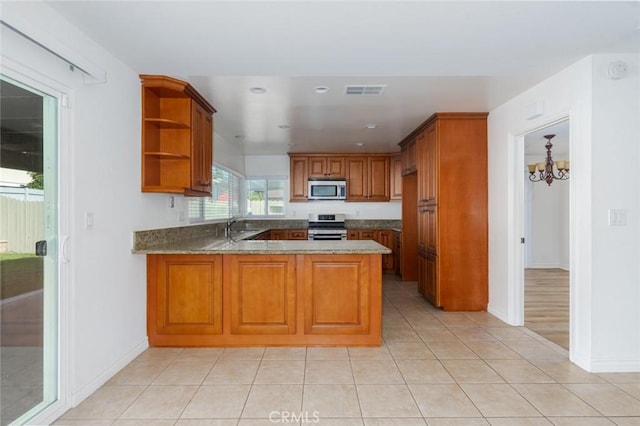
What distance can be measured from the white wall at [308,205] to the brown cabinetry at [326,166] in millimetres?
563

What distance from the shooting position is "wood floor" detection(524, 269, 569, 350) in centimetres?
360

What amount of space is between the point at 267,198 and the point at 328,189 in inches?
51.1

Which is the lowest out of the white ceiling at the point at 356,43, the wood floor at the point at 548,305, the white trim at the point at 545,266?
the wood floor at the point at 548,305

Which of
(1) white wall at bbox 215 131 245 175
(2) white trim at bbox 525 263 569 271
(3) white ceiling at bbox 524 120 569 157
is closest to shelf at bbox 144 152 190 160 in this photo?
(1) white wall at bbox 215 131 245 175

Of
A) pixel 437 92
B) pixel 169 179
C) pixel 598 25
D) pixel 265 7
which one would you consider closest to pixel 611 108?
pixel 598 25

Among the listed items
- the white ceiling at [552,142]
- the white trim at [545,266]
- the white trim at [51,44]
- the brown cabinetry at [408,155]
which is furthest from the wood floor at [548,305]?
the white trim at [51,44]

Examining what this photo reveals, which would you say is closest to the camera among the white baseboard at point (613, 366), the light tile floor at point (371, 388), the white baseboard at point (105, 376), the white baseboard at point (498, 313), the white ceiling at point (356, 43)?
the white ceiling at point (356, 43)

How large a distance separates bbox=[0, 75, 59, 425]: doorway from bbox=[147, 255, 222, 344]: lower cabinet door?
3.37 feet

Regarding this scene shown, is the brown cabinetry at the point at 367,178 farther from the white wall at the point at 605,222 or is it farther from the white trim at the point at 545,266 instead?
the white wall at the point at 605,222

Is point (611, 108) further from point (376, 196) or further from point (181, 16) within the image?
point (376, 196)

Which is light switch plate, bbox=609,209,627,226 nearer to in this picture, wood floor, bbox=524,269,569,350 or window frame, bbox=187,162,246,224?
wood floor, bbox=524,269,569,350

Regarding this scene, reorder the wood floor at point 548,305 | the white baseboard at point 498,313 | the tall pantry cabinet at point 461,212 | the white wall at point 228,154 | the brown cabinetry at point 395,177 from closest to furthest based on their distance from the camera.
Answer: the wood floor at point 548,305, the white baseboard at point 498,313, the tall pantry cabinet at point 461,212, the white wall at point 228,154, the brown cabinetry at point 395,177

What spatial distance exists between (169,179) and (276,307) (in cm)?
157

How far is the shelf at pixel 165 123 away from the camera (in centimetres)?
310
